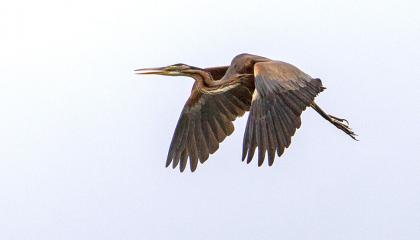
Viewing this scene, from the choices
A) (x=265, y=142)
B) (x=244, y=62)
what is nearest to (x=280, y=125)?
(x=265, y=142)

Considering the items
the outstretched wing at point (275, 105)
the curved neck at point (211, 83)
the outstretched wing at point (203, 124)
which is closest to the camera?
the outstretched wing at point (275, 105)

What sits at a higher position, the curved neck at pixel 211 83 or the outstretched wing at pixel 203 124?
the curved neck at pixel 211 83

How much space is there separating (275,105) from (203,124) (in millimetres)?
2862

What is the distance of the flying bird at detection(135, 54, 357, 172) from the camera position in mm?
19375

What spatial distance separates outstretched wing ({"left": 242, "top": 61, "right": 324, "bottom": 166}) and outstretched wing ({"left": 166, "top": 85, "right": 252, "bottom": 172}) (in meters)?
1.78

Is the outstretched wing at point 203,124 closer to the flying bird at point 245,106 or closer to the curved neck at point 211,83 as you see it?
the flying bird at point 245,106

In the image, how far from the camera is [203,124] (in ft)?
73.5

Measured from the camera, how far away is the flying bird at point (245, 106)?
19375 mm

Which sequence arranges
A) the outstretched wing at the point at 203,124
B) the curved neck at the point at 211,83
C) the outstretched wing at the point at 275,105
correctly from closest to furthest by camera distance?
the outstretched wing at the point at 275,105 < the curved neck at the point at 211,83 < the outstretched wing at the point at 203,124

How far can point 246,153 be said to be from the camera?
19109 mm

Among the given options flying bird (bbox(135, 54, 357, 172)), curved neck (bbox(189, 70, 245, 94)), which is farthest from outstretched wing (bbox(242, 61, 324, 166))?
curved neck (bbox(189, 70, 245, 94))

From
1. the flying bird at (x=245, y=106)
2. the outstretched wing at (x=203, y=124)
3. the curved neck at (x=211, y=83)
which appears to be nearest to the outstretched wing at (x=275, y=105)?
the flying bird at (x=245, y=106)

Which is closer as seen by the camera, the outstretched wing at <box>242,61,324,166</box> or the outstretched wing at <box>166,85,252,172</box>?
the outstretched wing at <box>242,61,324,166</box>

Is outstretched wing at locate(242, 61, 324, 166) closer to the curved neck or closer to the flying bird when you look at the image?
the flying bird
